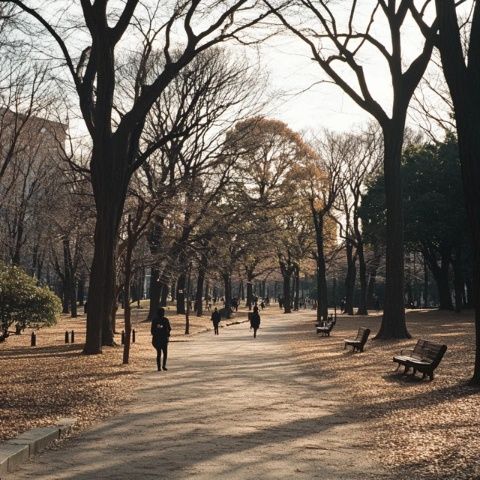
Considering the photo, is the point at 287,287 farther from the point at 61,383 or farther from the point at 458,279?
the point at 61,383

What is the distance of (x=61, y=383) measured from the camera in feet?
47.2

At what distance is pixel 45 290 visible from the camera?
2708cm

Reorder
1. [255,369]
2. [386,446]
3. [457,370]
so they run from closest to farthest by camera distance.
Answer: [386,446]
[457,370]
[255,369]

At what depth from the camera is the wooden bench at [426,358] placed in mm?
14547

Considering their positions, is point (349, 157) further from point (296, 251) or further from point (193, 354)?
point (193, 354)

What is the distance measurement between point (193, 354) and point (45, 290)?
7731 millimetres

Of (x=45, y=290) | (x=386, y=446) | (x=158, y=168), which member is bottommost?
(x=386, y=446)

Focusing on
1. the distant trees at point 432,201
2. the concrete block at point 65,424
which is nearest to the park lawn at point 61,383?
the concrete block at point 65,424

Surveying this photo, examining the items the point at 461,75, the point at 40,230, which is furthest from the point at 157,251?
the point at 461,75

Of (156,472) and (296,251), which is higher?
(296,251)

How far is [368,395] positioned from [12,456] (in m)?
7.66

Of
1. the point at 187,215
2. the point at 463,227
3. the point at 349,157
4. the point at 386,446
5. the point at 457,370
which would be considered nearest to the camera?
the point at 386,446

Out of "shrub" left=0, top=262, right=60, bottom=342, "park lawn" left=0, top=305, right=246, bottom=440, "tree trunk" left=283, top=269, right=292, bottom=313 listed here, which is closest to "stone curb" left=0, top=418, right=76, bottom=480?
"park lawn" left=0, top=305, right=246, bottom=440

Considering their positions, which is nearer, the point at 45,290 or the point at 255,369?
the point at 255,369
